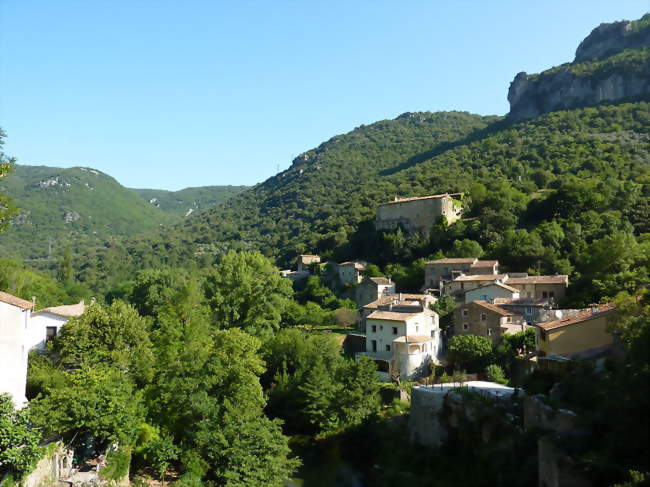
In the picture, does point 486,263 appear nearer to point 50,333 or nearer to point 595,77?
point 50,333

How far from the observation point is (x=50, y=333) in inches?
1123

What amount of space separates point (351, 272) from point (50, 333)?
127 ft

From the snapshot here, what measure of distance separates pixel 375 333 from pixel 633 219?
30733 millimetres

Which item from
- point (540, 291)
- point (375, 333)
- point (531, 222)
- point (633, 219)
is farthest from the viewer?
point (531, 222)

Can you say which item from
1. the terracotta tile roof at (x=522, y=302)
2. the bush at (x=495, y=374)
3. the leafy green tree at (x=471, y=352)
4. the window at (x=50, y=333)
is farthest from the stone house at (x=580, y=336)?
the window at (x=50, y=333)

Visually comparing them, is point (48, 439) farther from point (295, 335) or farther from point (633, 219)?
point (633, 219)

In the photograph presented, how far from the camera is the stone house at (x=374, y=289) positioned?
169ft

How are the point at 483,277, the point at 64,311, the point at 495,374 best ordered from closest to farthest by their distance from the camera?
1. the point at 495,374
2. the point at 64,311
3. the point at 483,277

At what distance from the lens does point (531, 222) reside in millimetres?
55969

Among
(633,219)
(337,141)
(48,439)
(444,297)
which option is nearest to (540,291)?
(444,297)

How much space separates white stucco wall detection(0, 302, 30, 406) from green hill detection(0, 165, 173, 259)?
375 feet

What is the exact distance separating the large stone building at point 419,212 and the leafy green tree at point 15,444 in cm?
5233

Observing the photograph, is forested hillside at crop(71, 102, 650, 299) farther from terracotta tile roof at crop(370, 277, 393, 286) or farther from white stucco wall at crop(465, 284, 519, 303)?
terracotta tile roof at crop(370, 277, 393, 286)

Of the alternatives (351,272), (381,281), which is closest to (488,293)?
(381,281)
